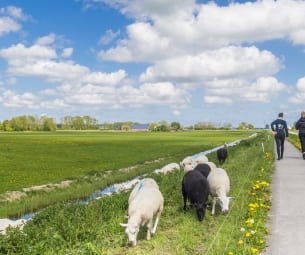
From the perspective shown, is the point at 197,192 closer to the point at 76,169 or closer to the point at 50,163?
the point at 76,169

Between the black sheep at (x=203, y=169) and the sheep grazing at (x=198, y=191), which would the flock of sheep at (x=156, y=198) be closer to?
the sheep grazing at (x=198, y=191)

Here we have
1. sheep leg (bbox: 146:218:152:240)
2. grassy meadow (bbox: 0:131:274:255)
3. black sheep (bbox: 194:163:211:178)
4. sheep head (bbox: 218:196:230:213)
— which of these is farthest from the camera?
black sheep (bbox: 194:163:211:178)

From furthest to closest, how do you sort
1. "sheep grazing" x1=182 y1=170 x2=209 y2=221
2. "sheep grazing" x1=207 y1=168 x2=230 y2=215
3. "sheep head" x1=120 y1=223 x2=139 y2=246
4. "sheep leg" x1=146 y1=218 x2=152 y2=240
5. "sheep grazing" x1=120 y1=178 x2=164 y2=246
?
"sheep grazing" x1=207 y1=168 x2=230 y2=215
"sheep grazing" x1=182 y1=170 x2=209 y2=221
"sheep leg" x1=146 y1=218 x2=152 y2=240
"sheep grazing" x1=120 y1=178 x2=164 y2=246
"sheep head" x1=120 y1=223 x2=139 y2=246

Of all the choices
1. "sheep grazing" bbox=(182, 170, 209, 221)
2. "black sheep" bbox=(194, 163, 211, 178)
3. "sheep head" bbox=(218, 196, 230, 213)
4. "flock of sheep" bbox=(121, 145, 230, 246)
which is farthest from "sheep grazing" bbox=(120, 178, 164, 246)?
"black sheep" bbox=(194, 163, 211, 178)

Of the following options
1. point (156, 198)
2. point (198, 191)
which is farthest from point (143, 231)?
point (198, 191)

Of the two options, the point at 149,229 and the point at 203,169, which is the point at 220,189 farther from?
the point at 149,229

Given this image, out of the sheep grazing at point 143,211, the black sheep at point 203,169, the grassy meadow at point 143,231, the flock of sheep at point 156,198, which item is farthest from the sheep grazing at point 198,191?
the black sheep at point 203,169

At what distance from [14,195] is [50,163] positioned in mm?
15507

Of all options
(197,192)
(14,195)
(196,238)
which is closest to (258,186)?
(197,192)

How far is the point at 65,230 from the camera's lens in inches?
437

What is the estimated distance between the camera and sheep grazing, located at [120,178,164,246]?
9.97m

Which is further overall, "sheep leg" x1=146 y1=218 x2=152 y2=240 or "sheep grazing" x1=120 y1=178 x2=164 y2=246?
"sheep leg" x1=146 y1=218 x2=152 y2=240

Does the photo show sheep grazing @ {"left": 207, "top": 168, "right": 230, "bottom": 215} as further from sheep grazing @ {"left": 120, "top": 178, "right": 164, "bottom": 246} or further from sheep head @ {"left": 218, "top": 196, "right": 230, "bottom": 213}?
sheep grazing @ {"left": 120, "top": 178, "right": 164, "bottom": 246}

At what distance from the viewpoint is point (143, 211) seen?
10.4 metres
